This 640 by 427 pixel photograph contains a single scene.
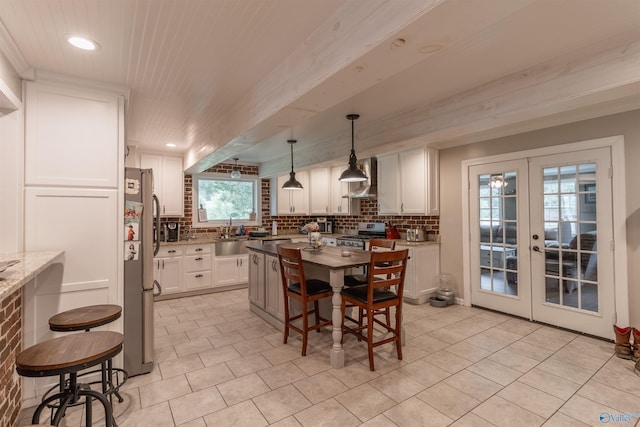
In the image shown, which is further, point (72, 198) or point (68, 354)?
point (72, 198)

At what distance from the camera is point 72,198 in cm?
242

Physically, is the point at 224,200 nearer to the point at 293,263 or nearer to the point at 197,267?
the point at 197,267

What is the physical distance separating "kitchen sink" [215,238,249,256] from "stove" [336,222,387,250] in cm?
170

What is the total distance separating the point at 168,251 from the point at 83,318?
3.01m

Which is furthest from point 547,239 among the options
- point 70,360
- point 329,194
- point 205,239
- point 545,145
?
point 205,239

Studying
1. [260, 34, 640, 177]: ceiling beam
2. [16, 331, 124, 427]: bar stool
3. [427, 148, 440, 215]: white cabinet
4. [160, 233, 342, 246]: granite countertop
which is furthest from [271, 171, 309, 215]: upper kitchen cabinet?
[16, 331, 124, 427]: bar stool

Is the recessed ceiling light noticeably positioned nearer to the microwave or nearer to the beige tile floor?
the beige tile floor

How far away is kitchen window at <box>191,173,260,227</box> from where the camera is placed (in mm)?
5926

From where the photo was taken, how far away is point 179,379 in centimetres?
252

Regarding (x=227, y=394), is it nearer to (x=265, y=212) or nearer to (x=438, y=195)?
(x=438, y=195)

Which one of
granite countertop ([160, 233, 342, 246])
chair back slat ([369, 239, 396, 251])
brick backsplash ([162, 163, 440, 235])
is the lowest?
granite countertop ([160, 233, 342, 246])

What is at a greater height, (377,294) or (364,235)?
(364,235)

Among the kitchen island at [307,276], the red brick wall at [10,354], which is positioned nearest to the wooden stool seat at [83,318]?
the red brick wall at [10,354]

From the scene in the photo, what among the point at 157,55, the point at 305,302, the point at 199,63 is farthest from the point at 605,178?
the point at 157,55
